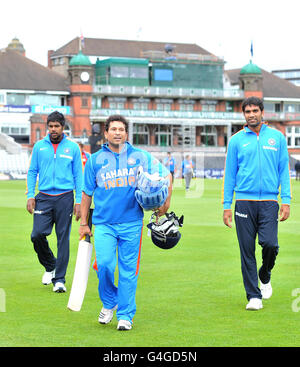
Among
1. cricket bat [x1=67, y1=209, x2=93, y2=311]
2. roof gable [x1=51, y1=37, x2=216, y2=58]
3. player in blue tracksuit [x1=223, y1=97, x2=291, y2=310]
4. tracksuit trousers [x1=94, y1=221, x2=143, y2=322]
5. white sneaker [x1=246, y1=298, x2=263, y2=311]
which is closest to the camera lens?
tracksuit trousers [x1=94, y1=221, x2=143, y2=322]

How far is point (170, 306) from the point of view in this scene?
8945mm

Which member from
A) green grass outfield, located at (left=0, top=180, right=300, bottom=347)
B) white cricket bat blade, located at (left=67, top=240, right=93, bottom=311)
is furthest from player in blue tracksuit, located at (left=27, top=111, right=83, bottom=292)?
white cricket bat blade, located at (left=67, top=240, right=93, bottom=311)

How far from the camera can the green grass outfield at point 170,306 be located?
7281 mm

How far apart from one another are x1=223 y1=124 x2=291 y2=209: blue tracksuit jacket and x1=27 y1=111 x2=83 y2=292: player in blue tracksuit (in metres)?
2.22

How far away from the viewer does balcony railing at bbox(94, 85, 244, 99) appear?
309ft

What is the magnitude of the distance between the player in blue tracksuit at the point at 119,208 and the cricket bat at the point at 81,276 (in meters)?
0.33

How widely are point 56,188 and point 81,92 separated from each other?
8320 cm

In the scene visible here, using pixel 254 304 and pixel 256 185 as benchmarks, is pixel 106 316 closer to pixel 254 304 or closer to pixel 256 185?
pixel 254 304

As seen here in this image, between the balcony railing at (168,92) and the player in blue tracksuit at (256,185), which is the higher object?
the balcony railing at (168,92)

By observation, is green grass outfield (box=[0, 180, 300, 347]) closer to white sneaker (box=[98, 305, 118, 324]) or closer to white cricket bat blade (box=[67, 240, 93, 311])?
white sneaker (box=[98, 305, 118, 324])

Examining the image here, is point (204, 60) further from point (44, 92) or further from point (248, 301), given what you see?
point (248, 301)

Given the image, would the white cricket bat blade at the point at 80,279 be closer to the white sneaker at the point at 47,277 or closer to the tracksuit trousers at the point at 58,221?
the tracksuit trousers at the point at 58,221

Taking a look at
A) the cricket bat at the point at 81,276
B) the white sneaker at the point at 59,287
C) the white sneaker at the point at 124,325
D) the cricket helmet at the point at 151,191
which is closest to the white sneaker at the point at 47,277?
the white sneaker at the point at 59,287

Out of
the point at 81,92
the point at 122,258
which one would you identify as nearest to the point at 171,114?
the point at 81,92
